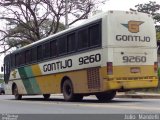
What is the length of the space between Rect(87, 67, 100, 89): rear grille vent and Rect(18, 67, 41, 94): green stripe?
5.81 meters

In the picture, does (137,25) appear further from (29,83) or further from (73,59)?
(29,83)

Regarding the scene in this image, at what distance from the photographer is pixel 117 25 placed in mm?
17219

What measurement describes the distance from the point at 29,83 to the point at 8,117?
45.3 feet

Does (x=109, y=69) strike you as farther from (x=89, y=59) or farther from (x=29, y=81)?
(x=29, y=81)

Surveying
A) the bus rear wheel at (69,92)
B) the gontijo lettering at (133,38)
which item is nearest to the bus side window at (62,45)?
the bus rear wheel at (69,92)

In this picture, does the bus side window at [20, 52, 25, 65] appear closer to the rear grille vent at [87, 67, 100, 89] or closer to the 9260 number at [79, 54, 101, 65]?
the 9260 number at [79, 54, 101, 65]

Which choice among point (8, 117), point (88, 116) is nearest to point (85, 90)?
point (88, 116)

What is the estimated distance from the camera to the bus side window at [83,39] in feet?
59.0

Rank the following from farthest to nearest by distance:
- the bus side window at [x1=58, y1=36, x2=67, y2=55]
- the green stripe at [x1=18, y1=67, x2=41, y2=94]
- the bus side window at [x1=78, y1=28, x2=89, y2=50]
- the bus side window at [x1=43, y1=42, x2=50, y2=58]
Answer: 1. the green stripe at [x1=18, y1=67, x2=41, y2=94]
2. the bus side window at [x1=43, y1=42, x2=50, y2=58]
3. the bus side window at [x1=58, y1=36, x2=67, y2=55]
4. the bus side window at [x1=78, y1=28, x2=89, y2=50]

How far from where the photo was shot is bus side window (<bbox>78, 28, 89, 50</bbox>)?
1797cm

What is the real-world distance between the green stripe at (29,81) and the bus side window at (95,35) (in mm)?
6390

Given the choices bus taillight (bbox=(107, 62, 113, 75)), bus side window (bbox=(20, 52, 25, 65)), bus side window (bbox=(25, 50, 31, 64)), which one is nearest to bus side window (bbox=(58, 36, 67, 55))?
bus taillight (bbox=(107, 62, 113, 75))

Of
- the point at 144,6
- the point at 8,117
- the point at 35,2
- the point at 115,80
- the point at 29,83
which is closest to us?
the point at 8,117

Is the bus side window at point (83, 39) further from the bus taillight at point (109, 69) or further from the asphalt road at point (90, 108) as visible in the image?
the asphalt road at point (90, 108)
